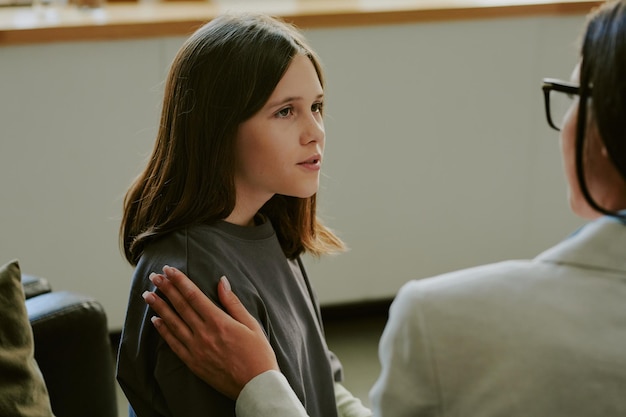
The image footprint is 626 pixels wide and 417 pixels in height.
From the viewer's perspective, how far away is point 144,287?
1.35m

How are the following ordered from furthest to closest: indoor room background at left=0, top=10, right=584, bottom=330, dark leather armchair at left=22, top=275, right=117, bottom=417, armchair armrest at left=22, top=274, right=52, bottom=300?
indoor room background at left=0, top=10, right=584, bottom=330
armchair armrest at left=22, top=274, right=52, bottom=300
dark leather armchair at left=22, top=275, right=117, bottom=417

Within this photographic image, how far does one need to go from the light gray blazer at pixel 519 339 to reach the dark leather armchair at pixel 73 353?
2.88ft

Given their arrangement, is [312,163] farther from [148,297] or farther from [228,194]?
[148,297]

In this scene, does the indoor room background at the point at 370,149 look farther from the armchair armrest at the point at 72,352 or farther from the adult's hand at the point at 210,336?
the adult's hand at the point at 210,336

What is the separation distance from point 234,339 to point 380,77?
1.63 m

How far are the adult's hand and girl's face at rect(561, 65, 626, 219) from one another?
52 cm

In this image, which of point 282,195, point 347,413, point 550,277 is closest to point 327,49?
point 282,195

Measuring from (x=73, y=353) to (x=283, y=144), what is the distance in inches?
21.6

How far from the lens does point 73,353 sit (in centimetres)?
161

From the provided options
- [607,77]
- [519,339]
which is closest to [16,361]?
[519,339]

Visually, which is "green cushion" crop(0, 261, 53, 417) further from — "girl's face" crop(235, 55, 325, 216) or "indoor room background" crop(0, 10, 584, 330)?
"indoor room background" crop(0, 10, 584, 330)

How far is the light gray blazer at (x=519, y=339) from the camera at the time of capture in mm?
816

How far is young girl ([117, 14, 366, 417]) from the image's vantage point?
1330mm

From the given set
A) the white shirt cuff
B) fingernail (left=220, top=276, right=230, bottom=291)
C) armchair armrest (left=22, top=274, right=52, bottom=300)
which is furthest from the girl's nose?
armchair armrest (left=22, top=274, right=52, bottom=300)
